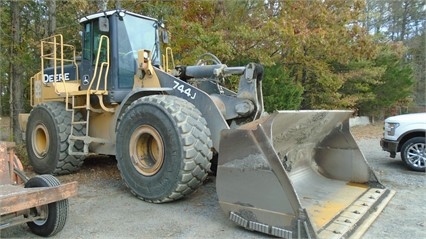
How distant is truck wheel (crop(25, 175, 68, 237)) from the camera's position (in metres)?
3.56

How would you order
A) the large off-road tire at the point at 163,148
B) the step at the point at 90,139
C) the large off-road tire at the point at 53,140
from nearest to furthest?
the large off-road tire at the point at 163,148 < the step at the point at 90,139 < the large off-road tire at the point at 53,140

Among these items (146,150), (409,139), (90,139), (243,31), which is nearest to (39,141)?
(90,139)

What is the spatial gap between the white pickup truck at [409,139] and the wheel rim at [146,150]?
520cm

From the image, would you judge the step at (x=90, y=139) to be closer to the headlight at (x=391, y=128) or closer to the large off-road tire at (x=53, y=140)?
the large off-road tire at (x=53, y=140)

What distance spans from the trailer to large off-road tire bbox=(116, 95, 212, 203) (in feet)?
3.96

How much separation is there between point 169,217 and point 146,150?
1.16 metres

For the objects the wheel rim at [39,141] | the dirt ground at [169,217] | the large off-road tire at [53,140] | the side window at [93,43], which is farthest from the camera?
the wheel rim at [39,141]

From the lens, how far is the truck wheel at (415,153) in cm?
720

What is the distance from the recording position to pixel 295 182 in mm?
4809

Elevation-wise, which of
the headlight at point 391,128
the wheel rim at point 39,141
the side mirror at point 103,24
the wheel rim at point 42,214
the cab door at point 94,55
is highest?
the side mirror at point 103,24

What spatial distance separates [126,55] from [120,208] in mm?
2601

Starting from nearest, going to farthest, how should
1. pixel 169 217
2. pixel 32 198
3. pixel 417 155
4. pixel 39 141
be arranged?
pixel 32 198, pixel 169 217, pixel 39 141, pixel 417 155

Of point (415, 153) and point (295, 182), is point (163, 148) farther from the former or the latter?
point (415, 153)

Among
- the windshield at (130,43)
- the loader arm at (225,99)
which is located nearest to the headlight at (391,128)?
the loader arm at (225,99)
